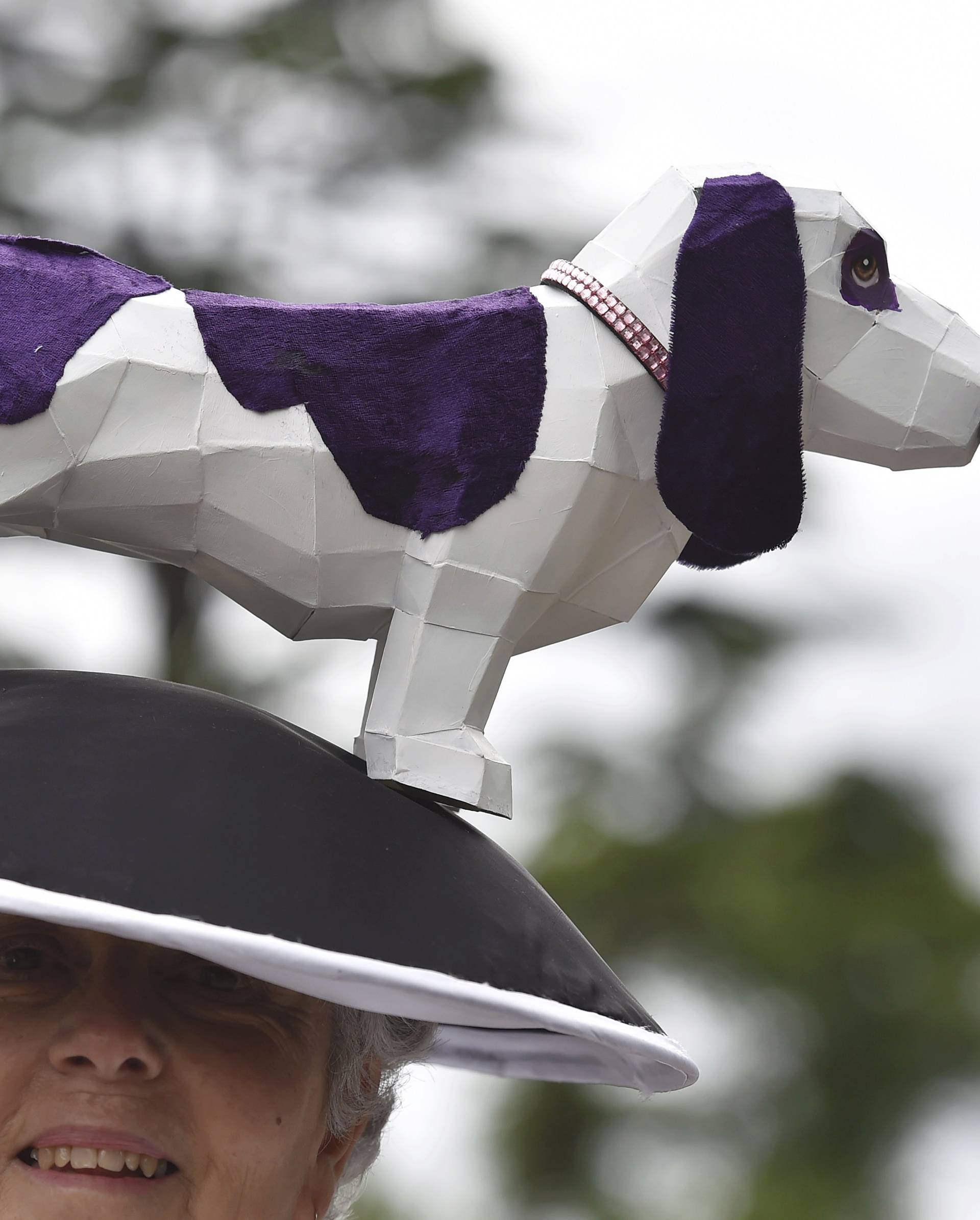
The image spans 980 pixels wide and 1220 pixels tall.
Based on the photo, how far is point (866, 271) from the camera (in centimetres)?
179

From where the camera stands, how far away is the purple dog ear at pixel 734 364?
5.55 ft

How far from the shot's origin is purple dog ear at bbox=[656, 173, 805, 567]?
169cm

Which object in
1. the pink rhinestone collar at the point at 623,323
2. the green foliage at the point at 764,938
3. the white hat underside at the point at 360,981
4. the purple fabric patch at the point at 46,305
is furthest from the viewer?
the green foliage at the point at 764,938

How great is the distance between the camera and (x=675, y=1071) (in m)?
2.00

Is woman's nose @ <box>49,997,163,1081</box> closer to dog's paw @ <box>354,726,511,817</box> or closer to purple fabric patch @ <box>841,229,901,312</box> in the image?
dog's paw @ <box>354,726,511,817</box>

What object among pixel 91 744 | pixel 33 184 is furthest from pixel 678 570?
pixel 91 744

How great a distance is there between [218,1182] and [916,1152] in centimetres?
518

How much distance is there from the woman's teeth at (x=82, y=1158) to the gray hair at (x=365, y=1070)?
14.0 inches

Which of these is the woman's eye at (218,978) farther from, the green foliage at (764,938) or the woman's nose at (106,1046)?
the green foliage at (764,938)

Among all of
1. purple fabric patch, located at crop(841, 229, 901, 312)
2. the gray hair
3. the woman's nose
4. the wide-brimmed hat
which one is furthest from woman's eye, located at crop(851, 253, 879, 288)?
the woman's nose

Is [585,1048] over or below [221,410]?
below

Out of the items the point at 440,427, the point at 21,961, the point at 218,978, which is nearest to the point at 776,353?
the point at 440,427

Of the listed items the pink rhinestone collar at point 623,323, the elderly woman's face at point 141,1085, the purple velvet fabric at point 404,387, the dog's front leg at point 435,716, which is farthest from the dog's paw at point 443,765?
the pink rhinestone collar at point 623,323

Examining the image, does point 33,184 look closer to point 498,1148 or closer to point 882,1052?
point 498,1148
